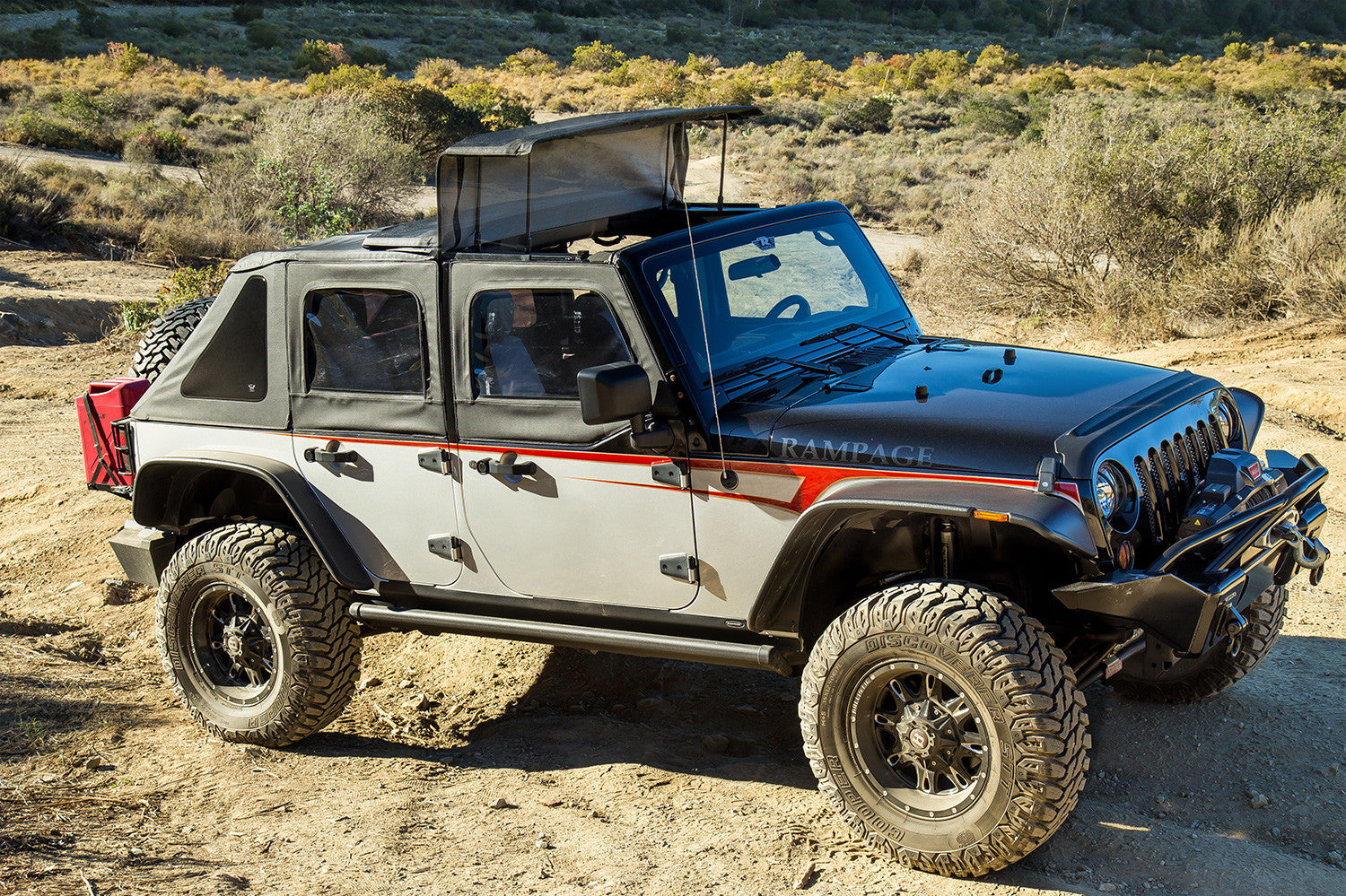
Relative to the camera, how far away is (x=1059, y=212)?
44.5 feet

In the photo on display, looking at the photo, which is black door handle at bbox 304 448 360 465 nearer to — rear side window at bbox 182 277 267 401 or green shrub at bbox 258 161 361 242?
rear side window at bbox 182 277 267 401

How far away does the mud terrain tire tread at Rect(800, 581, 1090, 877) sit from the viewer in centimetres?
323

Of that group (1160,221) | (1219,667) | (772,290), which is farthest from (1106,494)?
(1160,221)

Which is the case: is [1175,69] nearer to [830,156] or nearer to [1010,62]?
[1010,62]

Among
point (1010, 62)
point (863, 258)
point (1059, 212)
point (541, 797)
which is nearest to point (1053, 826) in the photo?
point (541, 797)

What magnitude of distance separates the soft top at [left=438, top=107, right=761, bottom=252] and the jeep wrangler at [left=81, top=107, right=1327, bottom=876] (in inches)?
0.7

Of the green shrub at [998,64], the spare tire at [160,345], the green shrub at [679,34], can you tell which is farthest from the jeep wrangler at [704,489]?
the green shrub at [679,34]

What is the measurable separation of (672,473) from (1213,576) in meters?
1.65

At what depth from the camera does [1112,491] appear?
3.32m

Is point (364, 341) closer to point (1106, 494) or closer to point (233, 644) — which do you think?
point (233, 644)

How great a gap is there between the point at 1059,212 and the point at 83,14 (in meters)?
50.8

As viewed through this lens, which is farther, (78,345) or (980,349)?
(78,345)

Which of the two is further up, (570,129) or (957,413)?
(570,129)

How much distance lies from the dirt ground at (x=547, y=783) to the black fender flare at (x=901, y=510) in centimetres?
87
